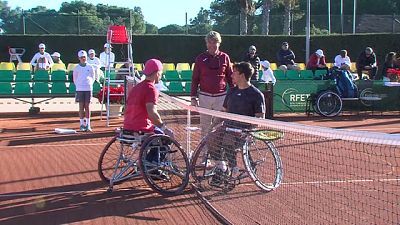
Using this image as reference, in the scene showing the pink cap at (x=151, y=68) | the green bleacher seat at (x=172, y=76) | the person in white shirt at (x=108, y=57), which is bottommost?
the green bleacher seat at (x=172, y=76)

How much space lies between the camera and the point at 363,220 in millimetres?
6418

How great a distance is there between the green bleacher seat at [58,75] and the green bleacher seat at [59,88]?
1.41 feet

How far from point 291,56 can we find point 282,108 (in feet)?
21.7

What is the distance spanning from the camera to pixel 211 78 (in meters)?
9.23

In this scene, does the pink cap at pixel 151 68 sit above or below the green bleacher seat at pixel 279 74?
above

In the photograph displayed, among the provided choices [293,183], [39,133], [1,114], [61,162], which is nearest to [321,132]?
[293,183]

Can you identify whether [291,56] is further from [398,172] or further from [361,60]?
[398,172]

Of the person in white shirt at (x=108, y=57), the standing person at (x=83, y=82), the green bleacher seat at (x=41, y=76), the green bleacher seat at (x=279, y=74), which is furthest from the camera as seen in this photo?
the green bleacher seat at (x=279, y=74)

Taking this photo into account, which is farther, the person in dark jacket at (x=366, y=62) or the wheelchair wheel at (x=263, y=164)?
the person in dark jacket at (x=366, y=62)

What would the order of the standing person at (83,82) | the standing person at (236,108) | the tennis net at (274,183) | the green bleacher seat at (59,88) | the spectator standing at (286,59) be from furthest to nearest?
1. the spectator standing at (286,59)
2. the green bleacher seat at (59,88)
3. the standing person at (83,82)
4. the standing person at (236,108)
5. the tennis net at (274,183)

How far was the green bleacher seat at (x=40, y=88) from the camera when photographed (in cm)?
1911

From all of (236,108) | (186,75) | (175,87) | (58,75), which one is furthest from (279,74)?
(236,108)

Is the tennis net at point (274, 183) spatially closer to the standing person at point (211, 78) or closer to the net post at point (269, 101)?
the standing person at point (211, 78)

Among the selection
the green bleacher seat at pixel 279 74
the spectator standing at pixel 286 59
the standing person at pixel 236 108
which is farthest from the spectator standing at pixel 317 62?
the standing person at pixel 236 108
